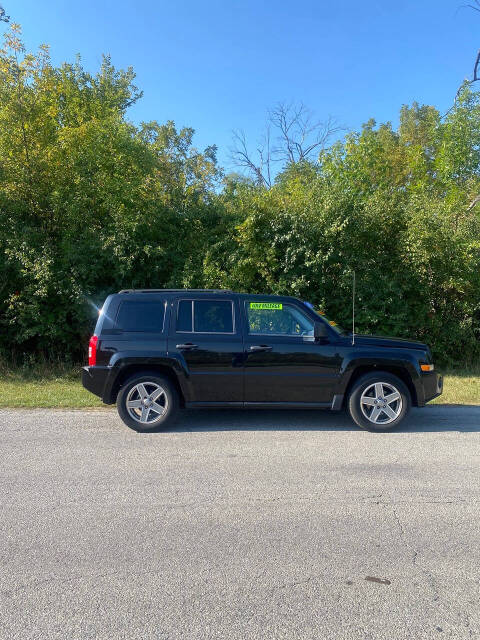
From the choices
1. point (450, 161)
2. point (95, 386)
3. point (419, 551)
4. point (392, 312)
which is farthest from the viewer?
point (450, 161)

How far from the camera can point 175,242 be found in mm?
10930

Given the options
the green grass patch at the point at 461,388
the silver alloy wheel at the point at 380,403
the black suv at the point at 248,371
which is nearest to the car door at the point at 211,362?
the black suv at the point at 248,371

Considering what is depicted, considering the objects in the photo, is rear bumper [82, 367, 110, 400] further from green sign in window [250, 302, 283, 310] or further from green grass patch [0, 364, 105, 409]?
green sign in window [250, 302, 283, 310]

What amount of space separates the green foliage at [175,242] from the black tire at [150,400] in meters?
4.38

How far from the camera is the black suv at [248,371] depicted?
6086mm

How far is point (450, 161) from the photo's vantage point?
48.8 feet

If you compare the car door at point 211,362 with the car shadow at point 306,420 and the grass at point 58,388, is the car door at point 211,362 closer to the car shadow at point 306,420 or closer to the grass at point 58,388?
the car shadow at point 306,420

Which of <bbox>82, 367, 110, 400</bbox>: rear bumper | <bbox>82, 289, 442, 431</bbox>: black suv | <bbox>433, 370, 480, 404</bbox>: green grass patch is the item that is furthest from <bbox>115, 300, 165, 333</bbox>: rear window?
<bbox>433, 370, 480, 404</bbox>: green grass patch

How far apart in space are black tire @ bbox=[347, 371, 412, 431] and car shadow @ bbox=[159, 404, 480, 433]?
206mm

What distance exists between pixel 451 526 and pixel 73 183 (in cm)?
1051

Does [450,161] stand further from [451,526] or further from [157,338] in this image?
[451,526]

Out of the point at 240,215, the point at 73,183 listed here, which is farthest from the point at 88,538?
the point at 73,183

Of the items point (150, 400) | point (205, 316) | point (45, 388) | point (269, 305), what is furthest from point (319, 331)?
point (45, 388)

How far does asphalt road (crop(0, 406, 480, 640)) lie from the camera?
2.50 metres
